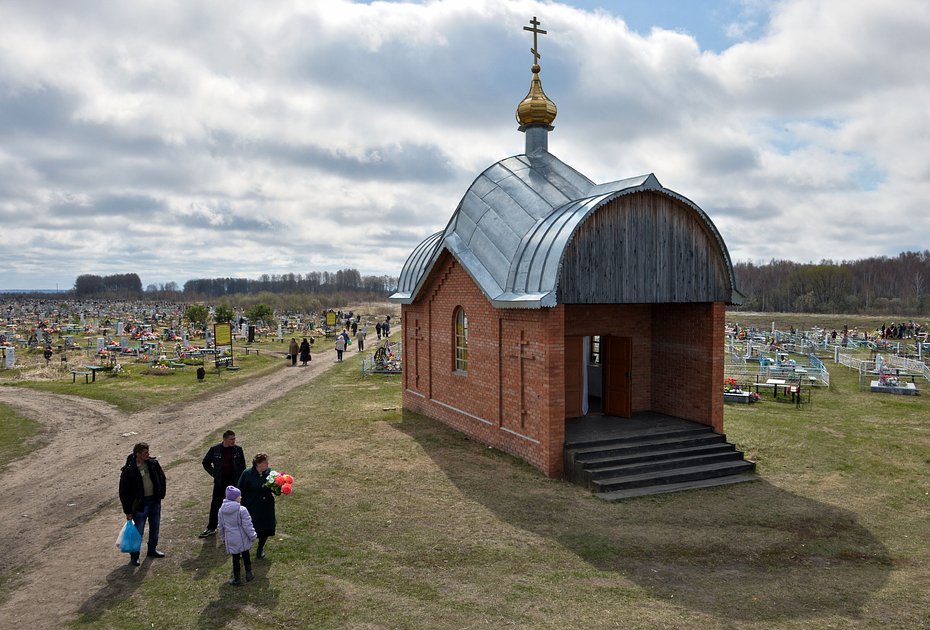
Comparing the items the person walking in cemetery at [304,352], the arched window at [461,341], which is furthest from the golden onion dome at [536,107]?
the person walking in cemetery at [304,352]

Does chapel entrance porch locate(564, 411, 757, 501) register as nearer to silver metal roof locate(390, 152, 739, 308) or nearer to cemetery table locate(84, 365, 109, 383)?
silver metal roof locate(390, 152, 739, 308)

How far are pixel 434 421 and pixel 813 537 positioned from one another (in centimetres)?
983

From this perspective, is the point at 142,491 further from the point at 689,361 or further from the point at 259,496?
the point at 689,361

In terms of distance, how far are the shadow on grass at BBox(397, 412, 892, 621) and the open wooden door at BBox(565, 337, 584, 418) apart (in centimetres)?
274

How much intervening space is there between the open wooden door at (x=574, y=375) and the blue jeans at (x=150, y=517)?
925cm

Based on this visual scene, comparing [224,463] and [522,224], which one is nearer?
[224,463]

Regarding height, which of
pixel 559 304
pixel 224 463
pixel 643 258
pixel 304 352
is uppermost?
pixel 643 258

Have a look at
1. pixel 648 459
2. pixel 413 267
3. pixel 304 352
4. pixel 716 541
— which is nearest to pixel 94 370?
pixel 304 352

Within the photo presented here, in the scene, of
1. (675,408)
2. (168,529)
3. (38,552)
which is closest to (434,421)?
(675,408)

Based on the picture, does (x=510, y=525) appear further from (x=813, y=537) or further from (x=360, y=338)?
(x=360, y=338)

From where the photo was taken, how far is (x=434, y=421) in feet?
54.2

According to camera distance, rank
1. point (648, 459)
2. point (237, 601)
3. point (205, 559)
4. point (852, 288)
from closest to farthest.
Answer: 1. point (237, 601)
2. point (205, 559)
3. point (648, 459)
4. point (852, 288)

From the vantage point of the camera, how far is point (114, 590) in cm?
718

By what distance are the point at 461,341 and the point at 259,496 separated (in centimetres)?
838
